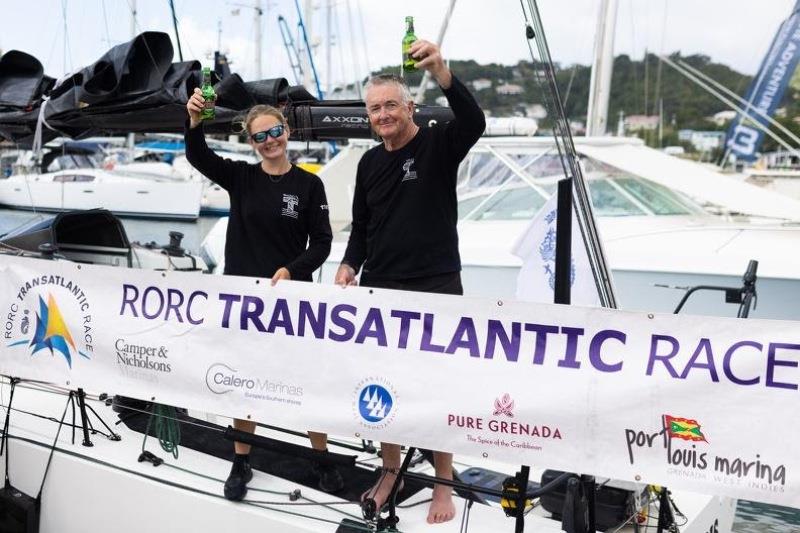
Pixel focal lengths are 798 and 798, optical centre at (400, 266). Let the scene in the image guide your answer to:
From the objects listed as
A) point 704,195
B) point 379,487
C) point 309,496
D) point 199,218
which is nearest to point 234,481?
point 309,496

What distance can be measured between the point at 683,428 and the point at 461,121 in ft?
4.37

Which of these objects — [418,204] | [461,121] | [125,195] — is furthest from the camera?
[125,195]

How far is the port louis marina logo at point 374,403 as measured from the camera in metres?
3.02

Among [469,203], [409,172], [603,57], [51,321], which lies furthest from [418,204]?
[603,57]

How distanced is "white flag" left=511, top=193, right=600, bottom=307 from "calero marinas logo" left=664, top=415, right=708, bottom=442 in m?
1.48

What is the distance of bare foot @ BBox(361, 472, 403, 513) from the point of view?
3.24m

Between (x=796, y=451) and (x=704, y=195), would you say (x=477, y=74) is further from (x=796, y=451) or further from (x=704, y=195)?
(x=796, y=451)

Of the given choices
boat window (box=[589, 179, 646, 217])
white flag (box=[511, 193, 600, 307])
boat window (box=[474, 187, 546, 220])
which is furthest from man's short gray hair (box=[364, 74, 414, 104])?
boat window (box=[474, 187, 546, 220])

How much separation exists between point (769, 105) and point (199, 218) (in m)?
19.0

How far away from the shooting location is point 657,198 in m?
9.93

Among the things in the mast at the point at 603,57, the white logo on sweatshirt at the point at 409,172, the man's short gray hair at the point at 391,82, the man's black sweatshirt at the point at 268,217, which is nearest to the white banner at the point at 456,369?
the man's black sweatshirt at the point at 268,217

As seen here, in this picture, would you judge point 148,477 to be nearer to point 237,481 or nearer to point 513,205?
point 237,481

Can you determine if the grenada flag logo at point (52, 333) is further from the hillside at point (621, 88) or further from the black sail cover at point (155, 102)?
the hillside at point (621, 88)

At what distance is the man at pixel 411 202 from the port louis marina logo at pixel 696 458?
2.86 ft
